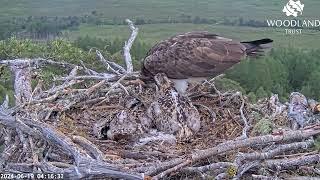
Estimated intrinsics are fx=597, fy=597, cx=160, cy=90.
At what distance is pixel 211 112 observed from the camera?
7281 mm

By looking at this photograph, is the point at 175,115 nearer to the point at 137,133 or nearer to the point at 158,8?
the point at 137,133

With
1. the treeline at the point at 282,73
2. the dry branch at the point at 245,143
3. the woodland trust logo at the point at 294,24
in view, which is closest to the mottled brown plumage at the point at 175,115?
the dry branch at the point at 245,143

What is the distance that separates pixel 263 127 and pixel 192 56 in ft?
4.80

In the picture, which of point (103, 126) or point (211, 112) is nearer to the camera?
point (103, 126)

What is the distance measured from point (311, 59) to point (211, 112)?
115 feet

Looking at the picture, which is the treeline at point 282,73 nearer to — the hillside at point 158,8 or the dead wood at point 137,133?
the hillside at point 158,8

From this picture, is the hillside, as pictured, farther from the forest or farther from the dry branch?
the dry branch

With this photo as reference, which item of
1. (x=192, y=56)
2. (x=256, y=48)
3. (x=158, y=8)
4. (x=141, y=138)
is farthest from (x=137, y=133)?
(x=158, y=8)

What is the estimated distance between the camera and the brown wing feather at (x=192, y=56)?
24.7 feet

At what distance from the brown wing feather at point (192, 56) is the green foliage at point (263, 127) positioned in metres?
1.20

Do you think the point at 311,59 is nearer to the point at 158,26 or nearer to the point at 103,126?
the point at 158,26

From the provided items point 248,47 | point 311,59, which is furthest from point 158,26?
point 248,47

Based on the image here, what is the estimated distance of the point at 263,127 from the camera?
21.7 feet

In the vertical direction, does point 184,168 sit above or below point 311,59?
above
